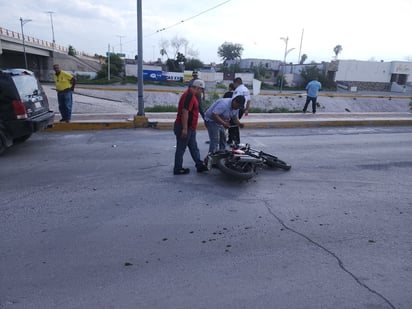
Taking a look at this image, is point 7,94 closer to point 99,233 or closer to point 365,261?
point 99,233

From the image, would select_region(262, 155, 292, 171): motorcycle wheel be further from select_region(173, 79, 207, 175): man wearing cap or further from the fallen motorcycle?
select_region(173, 79, 207, 175): man wearing cap

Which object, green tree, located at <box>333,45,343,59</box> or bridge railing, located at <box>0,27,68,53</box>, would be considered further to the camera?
green tree, located at <box>333,45,343,59</box>

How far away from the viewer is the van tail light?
6996 millimetres

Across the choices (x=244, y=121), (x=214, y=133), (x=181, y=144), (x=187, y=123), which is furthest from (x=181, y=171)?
(x=244, y=121)

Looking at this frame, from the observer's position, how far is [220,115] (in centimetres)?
646

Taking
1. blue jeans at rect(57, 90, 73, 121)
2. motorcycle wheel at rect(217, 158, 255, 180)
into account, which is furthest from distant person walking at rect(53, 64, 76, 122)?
motorcycle wheel at rect(217, 158, 255, 180)

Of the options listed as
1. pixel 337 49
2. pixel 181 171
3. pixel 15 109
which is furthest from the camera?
pixel 337 49

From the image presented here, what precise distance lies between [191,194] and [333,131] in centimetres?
833

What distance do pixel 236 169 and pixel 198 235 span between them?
2.13 metres

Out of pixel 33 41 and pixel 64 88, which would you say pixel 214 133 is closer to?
pixel 64 88

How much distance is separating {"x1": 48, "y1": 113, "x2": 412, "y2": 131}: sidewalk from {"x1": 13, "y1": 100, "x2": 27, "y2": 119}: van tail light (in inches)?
116

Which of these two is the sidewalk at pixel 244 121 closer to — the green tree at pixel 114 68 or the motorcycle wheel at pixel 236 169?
the motorcycle wheel at pixel 236 169

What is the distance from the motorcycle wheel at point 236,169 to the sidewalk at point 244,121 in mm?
5425

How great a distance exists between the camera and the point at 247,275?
3.12m
